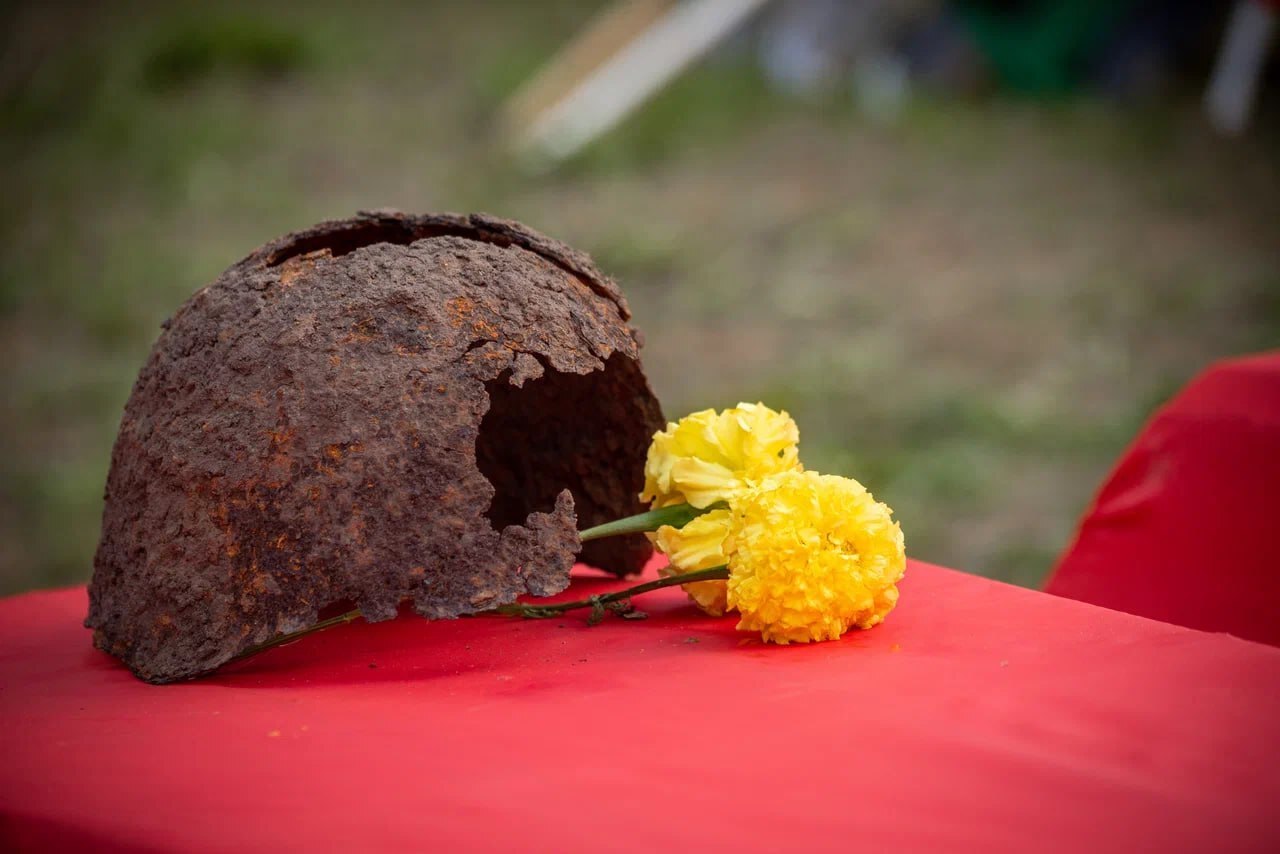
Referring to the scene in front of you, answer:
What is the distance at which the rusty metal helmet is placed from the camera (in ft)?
4.81

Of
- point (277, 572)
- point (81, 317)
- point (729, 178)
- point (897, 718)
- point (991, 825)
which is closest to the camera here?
point (991, 825)

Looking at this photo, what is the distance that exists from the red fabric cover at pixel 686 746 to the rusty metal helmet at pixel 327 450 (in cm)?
11

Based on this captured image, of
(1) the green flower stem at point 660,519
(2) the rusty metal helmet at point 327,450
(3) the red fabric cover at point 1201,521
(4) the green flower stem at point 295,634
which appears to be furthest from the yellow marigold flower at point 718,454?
(3) the red fabric cover at point 1201,521

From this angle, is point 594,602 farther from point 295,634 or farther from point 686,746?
point 686,746

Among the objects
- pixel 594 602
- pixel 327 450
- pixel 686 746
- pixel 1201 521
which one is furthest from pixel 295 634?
pixel 1201 521

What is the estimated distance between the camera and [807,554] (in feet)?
4.83

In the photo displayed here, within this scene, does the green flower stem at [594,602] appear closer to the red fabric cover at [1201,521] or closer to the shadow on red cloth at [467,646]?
the shadow on red cloth at [467,646]

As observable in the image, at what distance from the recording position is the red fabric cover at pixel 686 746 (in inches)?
42.5

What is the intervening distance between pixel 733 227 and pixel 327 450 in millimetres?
4957

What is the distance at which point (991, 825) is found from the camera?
3.52 feet

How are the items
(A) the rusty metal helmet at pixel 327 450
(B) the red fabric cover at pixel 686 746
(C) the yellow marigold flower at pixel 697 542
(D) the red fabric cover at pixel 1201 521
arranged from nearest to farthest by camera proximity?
(B) the red fabric cover at pixel 686 746 < (A) the rusty metal helmet at pixel 327 450 < (C) the yellow marigold flower at pixel 697 542 < (D) the red fabric cover at pixel 1201 521

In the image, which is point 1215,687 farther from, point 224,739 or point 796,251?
point 796,251

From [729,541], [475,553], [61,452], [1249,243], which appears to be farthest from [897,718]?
[1249,243]

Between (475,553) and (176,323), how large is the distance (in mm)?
580
